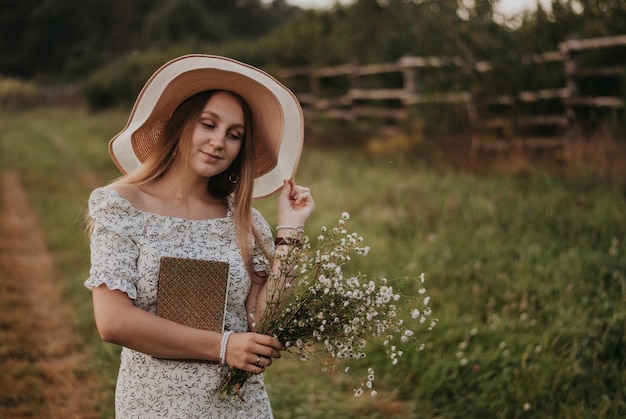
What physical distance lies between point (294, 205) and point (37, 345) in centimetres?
354

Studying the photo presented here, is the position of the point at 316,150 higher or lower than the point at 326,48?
lower

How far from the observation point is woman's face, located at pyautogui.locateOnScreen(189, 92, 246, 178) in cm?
226

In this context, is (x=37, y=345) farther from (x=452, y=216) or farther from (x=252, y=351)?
(x=452, y=216)

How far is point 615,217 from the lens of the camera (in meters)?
5.61

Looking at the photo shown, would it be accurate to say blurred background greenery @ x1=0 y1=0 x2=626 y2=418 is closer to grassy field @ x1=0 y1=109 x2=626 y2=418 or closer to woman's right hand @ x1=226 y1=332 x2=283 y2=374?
grassy field @ x1=0 y1=109 x2=626 y2=418

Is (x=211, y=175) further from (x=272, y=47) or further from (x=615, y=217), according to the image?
(x=272, y=47)

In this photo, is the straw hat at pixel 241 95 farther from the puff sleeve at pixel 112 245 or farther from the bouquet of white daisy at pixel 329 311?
the bouquet of white daisy at pixel 329 311

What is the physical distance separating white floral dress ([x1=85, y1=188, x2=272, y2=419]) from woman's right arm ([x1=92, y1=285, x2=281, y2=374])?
59mm

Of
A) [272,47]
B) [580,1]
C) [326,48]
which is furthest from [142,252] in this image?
[272,47]

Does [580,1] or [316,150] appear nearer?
A: [580,1]

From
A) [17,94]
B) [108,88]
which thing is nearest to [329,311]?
[108,88]

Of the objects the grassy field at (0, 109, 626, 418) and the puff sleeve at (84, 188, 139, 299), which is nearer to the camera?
the puff sleeve at (84, 188, 139, 299)

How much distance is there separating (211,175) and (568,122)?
299 inches

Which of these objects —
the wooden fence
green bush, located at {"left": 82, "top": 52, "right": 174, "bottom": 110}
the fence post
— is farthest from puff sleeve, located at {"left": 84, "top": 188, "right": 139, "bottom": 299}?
green bush, located at {"left": 82, "top": 52, "right": 174, "bottom": 110}
